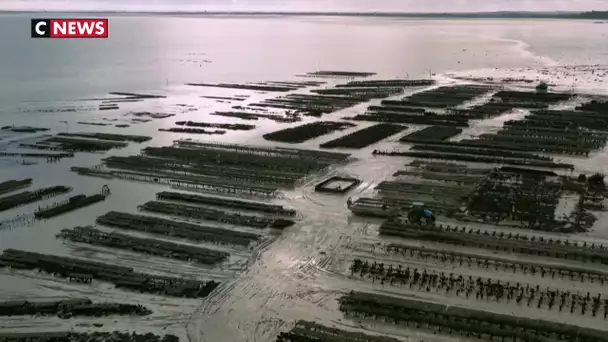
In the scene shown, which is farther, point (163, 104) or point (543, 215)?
point (163, 104)

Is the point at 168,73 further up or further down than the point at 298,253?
further up

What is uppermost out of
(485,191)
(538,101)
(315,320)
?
(538,101)

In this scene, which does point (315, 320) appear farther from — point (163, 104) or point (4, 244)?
point (163, 104)

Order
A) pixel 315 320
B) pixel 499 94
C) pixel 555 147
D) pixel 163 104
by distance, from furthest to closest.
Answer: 1. pixel 499 94
2. pixel 163 104
3. pixel 555 147
4. pixel 315 320

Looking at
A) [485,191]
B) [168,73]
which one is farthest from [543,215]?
[168,73]

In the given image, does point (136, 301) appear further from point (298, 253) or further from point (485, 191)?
point (485, 191)

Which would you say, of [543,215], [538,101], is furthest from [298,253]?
[538,101]

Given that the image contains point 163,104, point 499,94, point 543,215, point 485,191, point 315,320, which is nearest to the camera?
point 315,320
